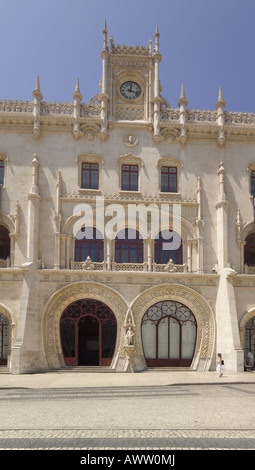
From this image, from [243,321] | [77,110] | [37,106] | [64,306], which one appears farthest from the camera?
[77,110]

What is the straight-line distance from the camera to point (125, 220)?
95.7ft

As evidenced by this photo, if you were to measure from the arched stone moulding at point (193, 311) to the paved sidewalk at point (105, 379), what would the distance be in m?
1.63

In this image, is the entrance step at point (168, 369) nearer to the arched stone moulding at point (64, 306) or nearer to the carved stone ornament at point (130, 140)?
the arched stone moulding at point (64, 306)

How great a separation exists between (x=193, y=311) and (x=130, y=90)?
15505 millimetres

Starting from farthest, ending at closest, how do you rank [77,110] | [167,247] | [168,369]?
1. [77,110]
2. [167,247]
3. [168,369]

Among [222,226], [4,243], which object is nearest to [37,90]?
[4,243]

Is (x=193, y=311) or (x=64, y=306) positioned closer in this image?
(x=64, y=306)

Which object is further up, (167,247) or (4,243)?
(4,243)

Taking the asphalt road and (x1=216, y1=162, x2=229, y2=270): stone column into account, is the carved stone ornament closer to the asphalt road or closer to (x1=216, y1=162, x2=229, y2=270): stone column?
(x1=216, y1=162, x2=229, y2=270): stone column

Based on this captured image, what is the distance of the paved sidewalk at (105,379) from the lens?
67.2ft

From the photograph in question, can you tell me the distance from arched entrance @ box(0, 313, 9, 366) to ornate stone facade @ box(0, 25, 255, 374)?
6cm

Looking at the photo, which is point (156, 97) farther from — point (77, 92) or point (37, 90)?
point (37, 90)

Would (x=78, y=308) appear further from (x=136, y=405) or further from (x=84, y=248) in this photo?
(x=136, y=405)
